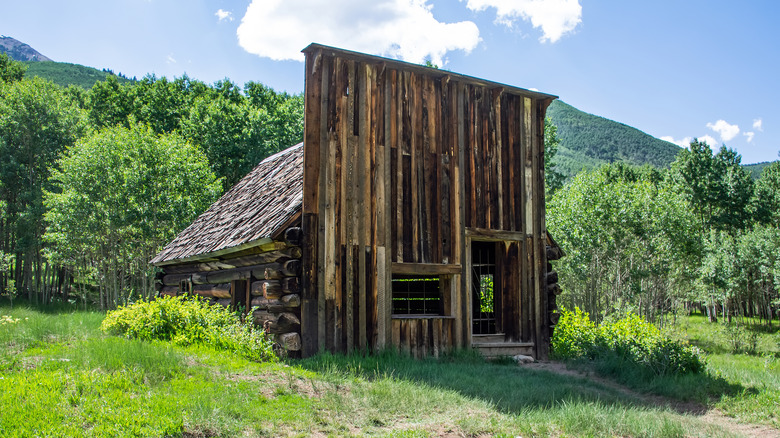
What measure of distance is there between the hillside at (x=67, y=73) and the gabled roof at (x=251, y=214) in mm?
76555

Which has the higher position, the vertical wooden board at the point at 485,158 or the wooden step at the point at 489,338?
the vertical wooden board at the point at 485,158

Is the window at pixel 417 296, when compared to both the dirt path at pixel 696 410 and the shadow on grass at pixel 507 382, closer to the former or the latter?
the dirt path at pixel 696 410

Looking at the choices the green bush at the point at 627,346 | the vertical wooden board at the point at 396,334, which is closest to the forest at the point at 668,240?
the green bush at the point at 627,346

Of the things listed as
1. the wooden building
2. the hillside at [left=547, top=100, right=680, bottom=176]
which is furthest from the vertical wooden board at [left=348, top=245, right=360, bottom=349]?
the hillside at [left=547, top=100, right=680, bottom=176]

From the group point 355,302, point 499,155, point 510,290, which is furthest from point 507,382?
point 499,155

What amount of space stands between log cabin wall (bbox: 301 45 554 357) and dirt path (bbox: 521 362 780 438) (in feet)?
6.92

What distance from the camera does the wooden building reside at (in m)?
9.95

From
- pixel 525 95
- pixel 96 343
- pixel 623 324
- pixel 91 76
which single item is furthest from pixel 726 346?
pixel 91 76

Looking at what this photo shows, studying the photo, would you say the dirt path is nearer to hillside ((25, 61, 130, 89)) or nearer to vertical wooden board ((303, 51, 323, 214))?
vertical wooden board ((303, 51, 323, 214))

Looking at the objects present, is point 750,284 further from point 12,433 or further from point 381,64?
point 12,433

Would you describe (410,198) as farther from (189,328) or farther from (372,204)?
(189,328)

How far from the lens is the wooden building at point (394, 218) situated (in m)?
9.95

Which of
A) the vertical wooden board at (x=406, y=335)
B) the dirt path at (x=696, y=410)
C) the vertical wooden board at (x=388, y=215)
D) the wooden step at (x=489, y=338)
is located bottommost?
the dirt path at (x=696, y=410)

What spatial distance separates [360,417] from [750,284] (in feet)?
113
